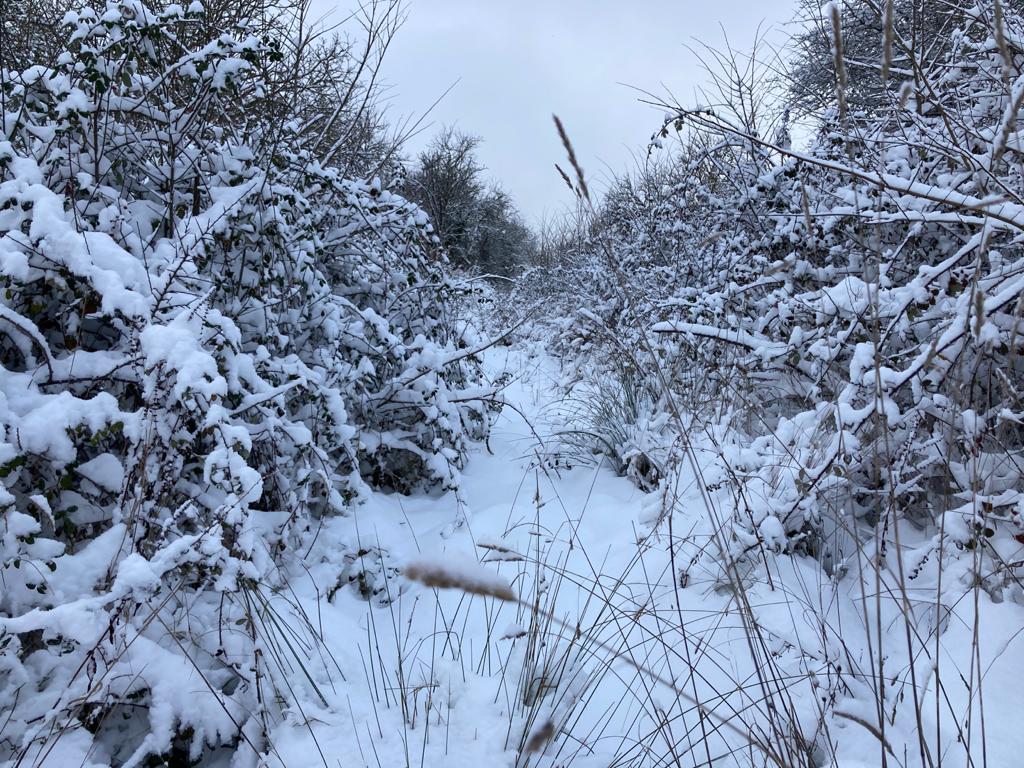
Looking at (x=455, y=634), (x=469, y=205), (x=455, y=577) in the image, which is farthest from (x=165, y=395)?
(x=469, y=205)

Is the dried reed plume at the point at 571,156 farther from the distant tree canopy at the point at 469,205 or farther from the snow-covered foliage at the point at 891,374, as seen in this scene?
the distant tree canopy at the point at 469,205

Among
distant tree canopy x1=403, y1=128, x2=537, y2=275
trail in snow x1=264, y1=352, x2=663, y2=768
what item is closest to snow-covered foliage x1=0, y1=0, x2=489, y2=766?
trail in snow x1=264, y1=352, x2=663, y2=768

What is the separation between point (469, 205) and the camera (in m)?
17.4

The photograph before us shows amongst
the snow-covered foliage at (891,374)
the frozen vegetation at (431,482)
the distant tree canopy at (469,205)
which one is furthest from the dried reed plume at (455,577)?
the distant tree canopy at (469,205)

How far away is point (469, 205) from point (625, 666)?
16.8m

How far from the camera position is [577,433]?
349 centimetres

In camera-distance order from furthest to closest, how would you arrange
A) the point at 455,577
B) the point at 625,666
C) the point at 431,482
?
the point at 431,482
the point at 625,666
the point at 455,577

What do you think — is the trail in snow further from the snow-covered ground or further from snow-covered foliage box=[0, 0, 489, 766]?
snow-covered foliage box=[0, 0, 489, 766]

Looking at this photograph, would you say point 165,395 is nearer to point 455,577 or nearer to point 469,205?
point 455,577

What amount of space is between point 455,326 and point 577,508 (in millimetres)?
1432

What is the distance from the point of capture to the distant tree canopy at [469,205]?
1545 centimetres

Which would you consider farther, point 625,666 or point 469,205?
point 469,205

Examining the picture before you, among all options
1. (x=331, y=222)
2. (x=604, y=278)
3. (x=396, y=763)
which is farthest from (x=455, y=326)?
(x=604, y=278)

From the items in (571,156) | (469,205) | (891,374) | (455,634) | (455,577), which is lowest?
(455,577)
